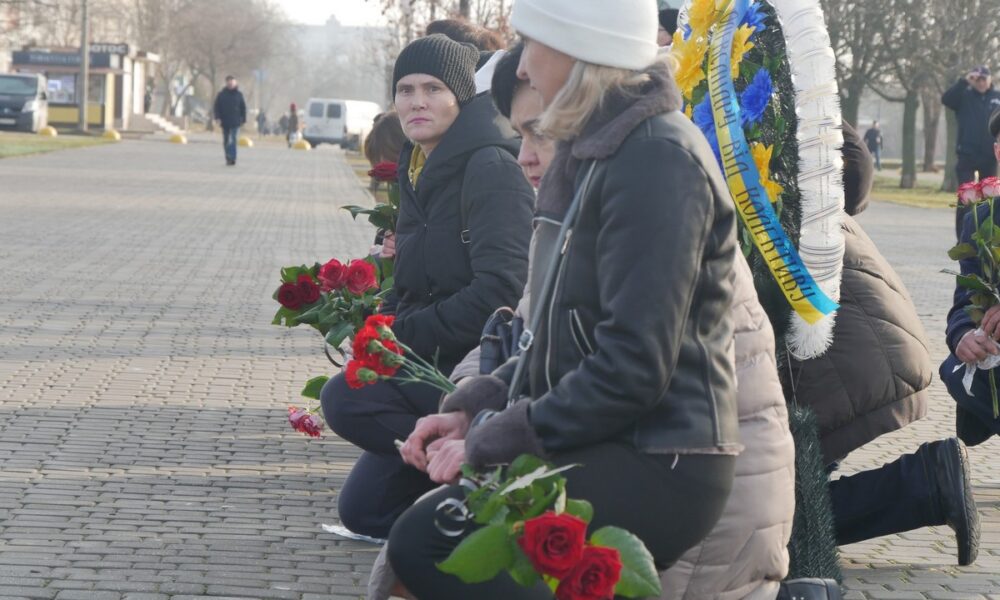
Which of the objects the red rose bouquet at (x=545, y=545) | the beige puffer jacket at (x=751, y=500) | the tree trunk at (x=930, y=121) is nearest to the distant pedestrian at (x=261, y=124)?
the tree trunk at (x=930, y=121)

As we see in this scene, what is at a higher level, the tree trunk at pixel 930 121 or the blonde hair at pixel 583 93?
the tree trunk at pixel 930 121

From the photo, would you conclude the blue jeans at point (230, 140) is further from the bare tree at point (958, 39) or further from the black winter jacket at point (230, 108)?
the bare tree at point (958, 39)

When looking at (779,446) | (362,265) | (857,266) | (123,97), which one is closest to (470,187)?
(362,265)

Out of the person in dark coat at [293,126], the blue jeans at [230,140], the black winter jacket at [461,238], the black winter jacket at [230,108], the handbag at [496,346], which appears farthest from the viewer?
the person in dark coat at [293,126]

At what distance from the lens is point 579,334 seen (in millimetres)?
2947

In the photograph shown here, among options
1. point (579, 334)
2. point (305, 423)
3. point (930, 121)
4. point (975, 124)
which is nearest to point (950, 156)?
point (930, 121)

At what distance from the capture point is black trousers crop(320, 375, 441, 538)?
4.93 meters

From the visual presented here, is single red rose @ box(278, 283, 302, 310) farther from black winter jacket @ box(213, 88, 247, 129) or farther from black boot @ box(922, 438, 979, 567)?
black winter jacket @ box(213, 88, 247, 129)

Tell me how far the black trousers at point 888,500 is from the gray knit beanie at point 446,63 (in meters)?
1.79

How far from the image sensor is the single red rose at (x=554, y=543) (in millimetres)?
2566

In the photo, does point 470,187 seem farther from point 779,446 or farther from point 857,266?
point 779,446

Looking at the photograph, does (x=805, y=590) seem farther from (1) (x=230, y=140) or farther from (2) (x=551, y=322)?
(1) (x=230, y=140)

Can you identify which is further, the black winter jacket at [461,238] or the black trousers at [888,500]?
the black trousers at [888,500]

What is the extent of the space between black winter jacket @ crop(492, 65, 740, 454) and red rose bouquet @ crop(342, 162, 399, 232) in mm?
3135
